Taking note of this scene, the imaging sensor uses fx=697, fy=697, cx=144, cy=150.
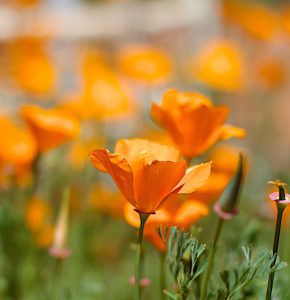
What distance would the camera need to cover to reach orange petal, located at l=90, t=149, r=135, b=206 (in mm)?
715

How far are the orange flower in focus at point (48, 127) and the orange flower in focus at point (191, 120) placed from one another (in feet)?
1.35

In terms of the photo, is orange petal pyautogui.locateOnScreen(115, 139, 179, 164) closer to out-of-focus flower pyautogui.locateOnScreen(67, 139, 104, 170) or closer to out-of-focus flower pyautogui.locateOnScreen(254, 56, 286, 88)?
out-of-focus flower pyautogui.locateOnScreen(67, 139, 104, 170)

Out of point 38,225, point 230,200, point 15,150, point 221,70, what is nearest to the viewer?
point 230,200

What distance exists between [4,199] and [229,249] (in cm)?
65

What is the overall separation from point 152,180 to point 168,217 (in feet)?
0.51

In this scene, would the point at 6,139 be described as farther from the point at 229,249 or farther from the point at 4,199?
the point at 229,249

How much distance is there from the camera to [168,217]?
880 millimetres

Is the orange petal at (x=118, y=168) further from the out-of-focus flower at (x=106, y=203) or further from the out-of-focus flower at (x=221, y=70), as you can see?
the out-of-focus flower at (x=221, y=70)

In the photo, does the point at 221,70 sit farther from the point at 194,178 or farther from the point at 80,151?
the point at 194,178

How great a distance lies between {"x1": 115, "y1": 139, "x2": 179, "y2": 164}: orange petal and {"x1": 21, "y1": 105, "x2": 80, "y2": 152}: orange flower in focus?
492 mm

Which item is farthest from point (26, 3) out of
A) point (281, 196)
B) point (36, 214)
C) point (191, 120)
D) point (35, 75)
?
point (281, 196)

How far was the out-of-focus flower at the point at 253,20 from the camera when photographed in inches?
143

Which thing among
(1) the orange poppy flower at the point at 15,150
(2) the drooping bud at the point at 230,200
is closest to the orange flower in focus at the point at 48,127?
(1) the orange poppy flower at the point at 15,150

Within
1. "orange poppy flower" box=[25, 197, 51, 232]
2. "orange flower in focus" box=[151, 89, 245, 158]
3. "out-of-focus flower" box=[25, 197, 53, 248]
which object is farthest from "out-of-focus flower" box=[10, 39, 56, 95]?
"orange flower in focus" box=[151, 89, 245, 158]
